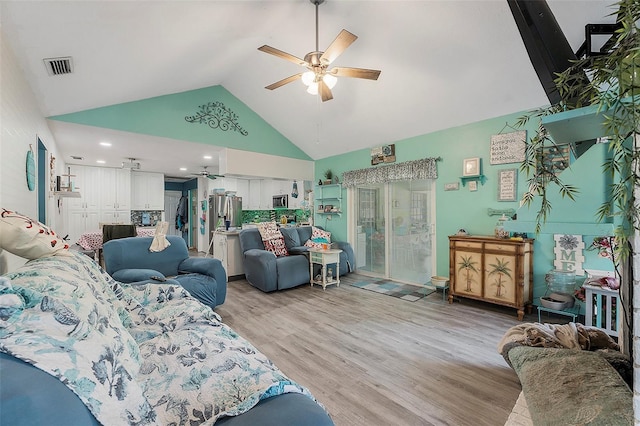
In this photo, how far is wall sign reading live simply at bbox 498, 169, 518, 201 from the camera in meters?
3.42

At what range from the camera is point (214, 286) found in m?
3.21

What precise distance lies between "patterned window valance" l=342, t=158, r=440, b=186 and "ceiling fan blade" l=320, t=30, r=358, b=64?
90.2 inches

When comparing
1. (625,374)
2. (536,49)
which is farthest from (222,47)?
(625,374)

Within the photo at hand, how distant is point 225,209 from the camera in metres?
6.71

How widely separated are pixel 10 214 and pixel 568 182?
7.90 feet

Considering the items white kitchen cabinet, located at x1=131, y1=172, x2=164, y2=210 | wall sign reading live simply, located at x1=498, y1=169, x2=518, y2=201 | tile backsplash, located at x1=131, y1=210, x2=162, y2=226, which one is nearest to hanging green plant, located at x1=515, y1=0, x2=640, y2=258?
wall sign reading live simply, located at x1=498, y1=169, x2=518, y2=201

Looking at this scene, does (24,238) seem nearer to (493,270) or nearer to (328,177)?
(493,270)

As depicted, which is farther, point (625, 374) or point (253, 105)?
point (253, 105)

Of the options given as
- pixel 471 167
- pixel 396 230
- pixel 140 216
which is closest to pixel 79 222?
pixel 140 216

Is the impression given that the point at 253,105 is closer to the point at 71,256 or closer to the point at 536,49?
the point at 71,256

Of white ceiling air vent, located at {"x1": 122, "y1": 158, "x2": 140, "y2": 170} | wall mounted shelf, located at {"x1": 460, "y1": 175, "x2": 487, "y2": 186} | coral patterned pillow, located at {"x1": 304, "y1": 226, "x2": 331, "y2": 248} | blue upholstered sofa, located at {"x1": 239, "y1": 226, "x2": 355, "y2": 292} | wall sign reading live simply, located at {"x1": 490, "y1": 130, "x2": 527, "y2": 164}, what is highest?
white ceiling air vent, located at {"x1": 122, "y1": 158, "x2": 140, "y2": 170}

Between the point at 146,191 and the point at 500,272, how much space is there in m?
7.87

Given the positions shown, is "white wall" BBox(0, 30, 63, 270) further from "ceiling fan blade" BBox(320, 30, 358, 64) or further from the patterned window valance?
the patterned window valance

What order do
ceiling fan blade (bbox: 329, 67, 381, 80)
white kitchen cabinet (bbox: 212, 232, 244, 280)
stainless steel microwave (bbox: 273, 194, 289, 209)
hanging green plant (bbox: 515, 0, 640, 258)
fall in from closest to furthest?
hanging green plant (bbox: 515, 0, 640, 258) < ceiling fan blade (bbox: 329, 67, 381, 80) < white kitchen cabinet (bbox: 212, 232, 244, 280) < stainless steel microwave (bbox: 273, 194, 289, 209)
